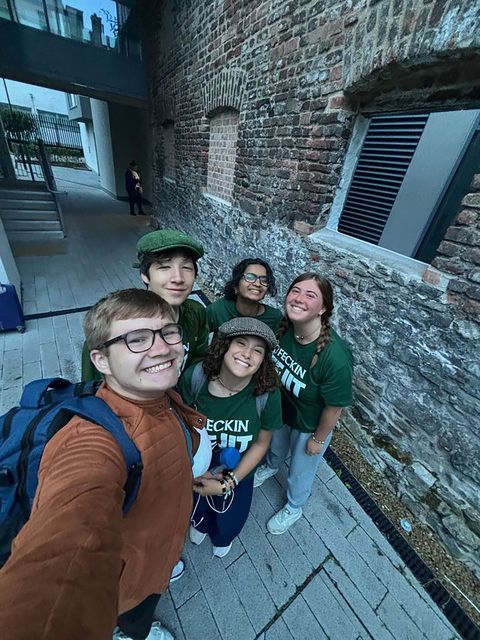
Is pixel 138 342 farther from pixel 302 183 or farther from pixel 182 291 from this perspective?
pixel 302 183

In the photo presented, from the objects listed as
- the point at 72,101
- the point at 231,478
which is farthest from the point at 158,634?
the point at 72,101

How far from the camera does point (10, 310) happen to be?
3.43m

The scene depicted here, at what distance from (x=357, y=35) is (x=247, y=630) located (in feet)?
13.3

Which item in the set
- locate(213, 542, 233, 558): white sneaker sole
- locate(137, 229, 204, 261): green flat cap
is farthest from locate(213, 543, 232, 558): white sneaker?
locate(137, 229, 204, 261): green flat cap

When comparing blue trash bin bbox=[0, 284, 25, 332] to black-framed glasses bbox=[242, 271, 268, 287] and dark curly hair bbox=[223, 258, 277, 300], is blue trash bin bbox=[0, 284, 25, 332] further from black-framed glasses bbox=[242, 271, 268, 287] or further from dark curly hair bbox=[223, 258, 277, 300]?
black-framed glasses bbox=[242, 271, 268, 287]

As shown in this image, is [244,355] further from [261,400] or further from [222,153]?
[222,153]

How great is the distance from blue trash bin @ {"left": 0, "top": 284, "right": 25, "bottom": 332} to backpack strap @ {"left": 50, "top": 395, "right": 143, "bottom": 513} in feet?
11.5

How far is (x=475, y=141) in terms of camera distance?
3105 mm

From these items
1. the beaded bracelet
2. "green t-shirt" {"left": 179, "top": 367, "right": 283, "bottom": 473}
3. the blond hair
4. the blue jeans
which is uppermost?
the blond hair

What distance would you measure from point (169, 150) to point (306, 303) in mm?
7542

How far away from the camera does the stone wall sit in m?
1.72

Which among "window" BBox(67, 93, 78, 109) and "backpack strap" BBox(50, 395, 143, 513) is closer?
"backpack strap" BBox(50, 395, 143, 513)

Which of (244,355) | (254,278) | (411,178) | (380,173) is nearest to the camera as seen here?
(244,355)

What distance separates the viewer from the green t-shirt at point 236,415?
1.46 m
